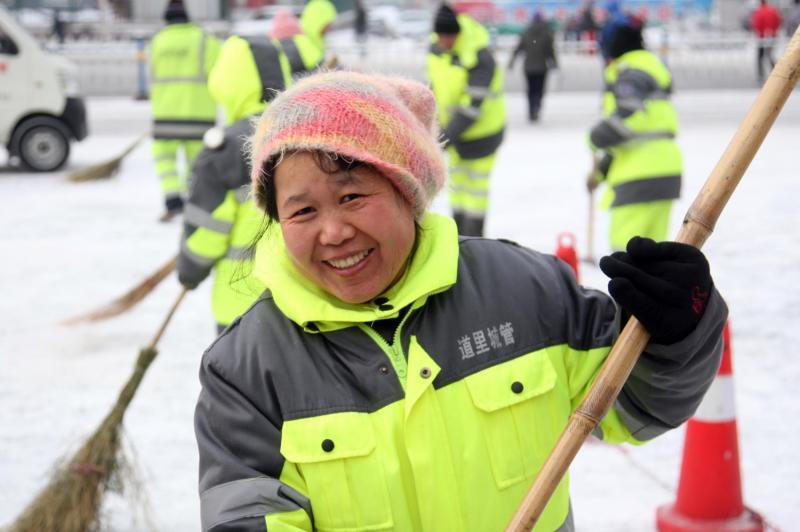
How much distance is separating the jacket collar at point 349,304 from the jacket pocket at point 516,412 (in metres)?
0.16

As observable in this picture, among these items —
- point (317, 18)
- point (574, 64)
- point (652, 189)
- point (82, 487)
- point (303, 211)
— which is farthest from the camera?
point (574, 64)

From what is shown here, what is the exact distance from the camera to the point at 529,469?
1.84 meters

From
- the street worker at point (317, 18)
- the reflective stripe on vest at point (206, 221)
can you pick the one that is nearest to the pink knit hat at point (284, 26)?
the street worker at point (317, 18)

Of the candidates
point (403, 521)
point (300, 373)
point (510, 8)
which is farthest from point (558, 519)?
point (510, 8)

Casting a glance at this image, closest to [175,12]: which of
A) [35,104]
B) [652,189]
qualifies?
[35,104]

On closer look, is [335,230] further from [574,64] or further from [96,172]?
[574,64]

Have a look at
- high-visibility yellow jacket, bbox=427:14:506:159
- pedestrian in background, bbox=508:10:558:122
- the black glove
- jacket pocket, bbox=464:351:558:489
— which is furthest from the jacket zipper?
pedestrian in background, bbox=508:10:558:122

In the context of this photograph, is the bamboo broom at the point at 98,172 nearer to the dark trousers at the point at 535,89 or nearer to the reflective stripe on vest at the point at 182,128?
the reflective stripe on vest at the point at 182,128

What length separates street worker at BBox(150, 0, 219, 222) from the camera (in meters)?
8.77

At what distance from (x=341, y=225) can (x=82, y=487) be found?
2421mm

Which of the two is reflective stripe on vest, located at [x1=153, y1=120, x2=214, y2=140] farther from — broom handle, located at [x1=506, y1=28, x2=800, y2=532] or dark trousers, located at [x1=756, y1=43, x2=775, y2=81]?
dark trousers, located at [x1=756, y1=43, x2=775, y2=81]

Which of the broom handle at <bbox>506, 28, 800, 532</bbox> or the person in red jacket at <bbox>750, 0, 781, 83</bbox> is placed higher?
the broom handle at <bbox>506, 28, 800, 532</bbox>

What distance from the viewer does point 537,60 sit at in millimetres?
16094

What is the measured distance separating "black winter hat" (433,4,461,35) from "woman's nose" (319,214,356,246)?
5.83 metres
